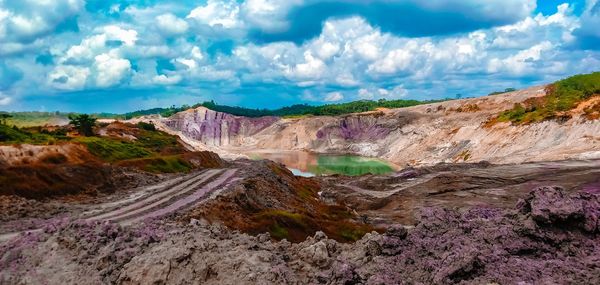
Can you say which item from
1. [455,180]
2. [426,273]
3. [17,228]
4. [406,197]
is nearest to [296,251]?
[426,273]

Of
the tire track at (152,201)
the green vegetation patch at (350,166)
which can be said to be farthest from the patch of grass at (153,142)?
the tire track at (152,201)

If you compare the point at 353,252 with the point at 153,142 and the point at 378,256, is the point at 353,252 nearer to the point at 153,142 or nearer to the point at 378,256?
the point at 378,256

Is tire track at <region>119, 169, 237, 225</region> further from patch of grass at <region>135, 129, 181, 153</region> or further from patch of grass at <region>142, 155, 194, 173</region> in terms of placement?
patch of grass at <region>135, 129, 181, 153</region>

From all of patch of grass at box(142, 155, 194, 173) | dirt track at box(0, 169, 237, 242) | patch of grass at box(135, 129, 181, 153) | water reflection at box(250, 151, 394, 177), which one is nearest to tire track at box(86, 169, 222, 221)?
dirt track at box(0, 169, 237, 242)

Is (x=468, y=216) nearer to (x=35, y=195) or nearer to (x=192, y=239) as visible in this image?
(x=192, y=239)

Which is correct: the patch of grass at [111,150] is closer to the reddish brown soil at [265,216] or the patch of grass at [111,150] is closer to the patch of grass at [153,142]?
the patch of grass at [153,142]

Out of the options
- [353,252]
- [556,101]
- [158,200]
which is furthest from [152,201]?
[556,101]
